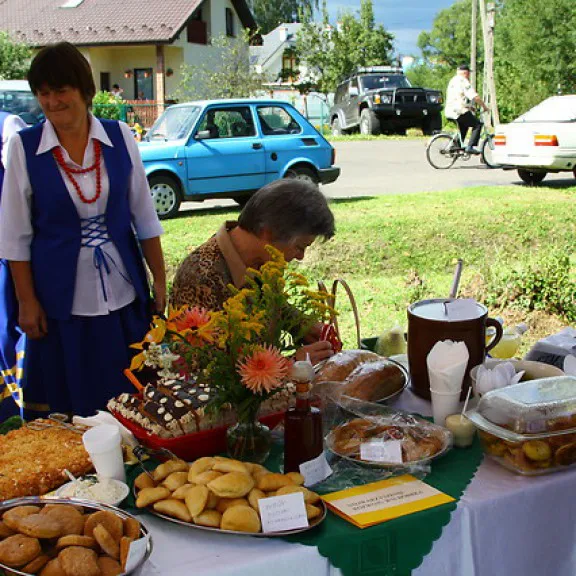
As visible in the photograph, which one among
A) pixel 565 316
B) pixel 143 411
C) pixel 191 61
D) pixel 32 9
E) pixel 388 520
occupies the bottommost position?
pixel 565 316

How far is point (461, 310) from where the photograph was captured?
75.3 inches

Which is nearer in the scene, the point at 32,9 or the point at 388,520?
the point at 388,520

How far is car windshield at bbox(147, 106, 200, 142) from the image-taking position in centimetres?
912

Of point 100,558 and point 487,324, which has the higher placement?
point 487,324

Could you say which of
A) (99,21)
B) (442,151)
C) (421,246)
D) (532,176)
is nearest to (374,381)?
(421,246)

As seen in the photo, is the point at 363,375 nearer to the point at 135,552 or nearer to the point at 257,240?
the point at 257,240

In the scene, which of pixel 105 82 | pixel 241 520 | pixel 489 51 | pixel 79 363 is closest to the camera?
pixel 241 520

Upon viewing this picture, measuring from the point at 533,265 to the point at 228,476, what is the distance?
13.1 feet

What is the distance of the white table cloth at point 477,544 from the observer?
127 centimetres

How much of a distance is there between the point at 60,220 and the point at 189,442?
109cm

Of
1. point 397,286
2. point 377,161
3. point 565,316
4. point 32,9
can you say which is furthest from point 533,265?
point 32,9

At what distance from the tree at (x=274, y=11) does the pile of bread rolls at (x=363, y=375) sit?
2432 inches

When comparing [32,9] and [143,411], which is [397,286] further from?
[32,9]

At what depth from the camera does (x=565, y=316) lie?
4832 mm
